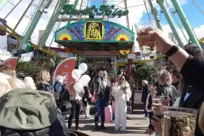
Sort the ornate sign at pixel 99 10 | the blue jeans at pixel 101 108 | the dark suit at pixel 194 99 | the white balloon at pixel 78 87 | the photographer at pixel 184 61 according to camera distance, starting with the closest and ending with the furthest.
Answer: the photographer at pixel 184 61 → the dark suit at pixel 194 99 → the white balloon at pixel 78 87 → the blue jeans at pixel 101 108 → the ornate sign at pixel 99 10

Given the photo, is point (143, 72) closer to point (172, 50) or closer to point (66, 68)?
point (66, 68)

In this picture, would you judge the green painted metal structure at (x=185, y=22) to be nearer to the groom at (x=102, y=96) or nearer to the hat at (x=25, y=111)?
the groom at (x=102, y=96)

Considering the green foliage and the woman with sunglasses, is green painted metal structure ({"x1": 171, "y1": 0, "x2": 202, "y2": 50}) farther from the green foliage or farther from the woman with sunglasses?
the woman with sunglasses

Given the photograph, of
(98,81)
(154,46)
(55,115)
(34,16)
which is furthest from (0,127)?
(34,16)

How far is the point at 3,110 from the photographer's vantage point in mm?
1792

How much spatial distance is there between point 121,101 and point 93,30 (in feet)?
27.3

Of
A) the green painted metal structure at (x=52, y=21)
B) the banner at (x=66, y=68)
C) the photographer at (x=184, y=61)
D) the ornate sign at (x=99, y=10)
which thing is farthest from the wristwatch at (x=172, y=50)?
the green painted metal structure at (x=52, y=21)

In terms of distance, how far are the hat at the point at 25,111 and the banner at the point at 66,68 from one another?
5328mm

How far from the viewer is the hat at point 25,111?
69.5 inches

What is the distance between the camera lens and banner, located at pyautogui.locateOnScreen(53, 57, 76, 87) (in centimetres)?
719

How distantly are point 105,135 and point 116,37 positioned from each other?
933 cm

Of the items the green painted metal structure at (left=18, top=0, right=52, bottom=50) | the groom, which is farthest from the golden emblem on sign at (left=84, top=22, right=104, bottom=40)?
the green painted metal structure at (left=18, top=0, right=52, bottom=50)

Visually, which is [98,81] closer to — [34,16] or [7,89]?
[7,89]

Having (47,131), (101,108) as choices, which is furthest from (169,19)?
(47,131)
